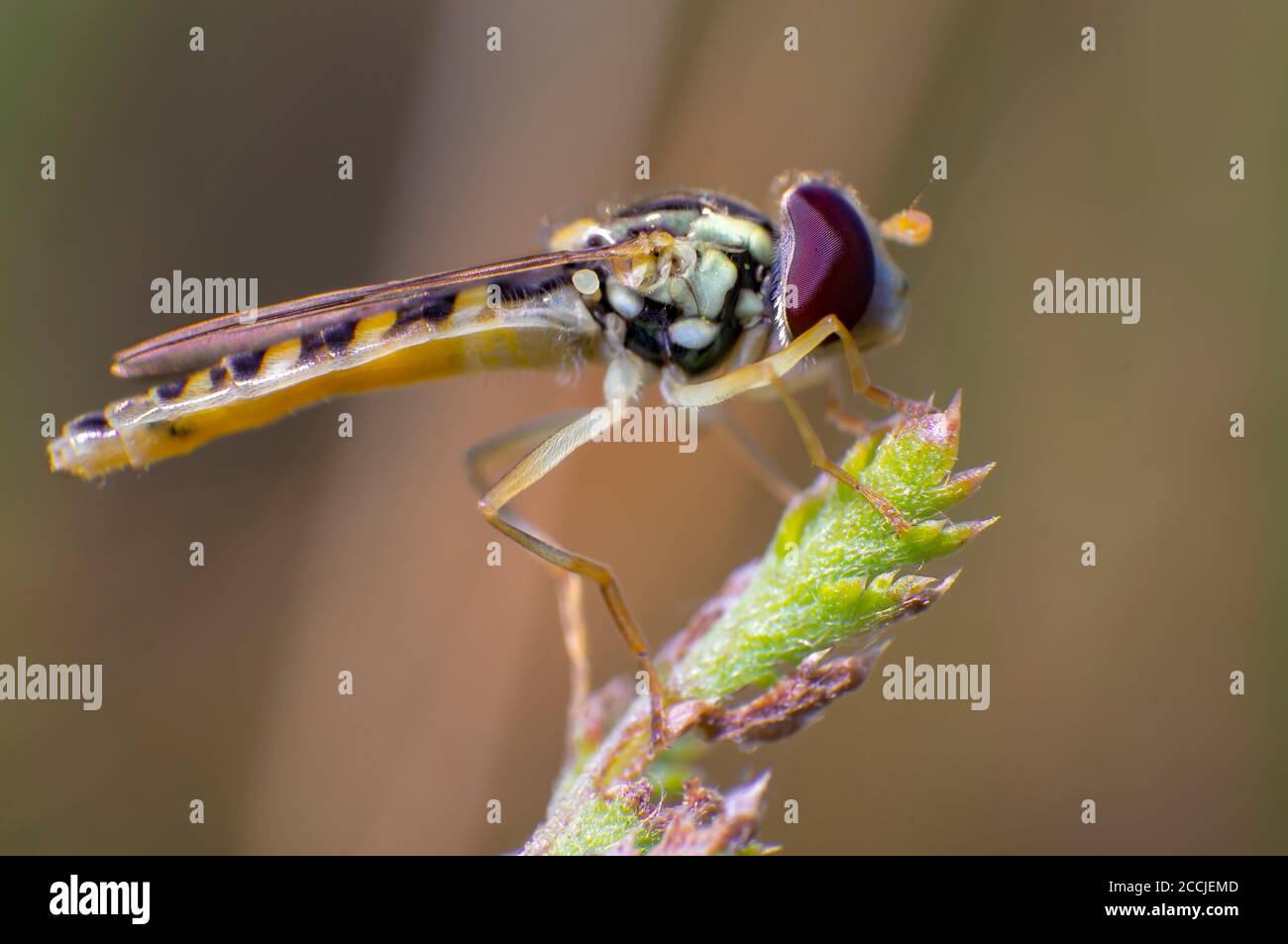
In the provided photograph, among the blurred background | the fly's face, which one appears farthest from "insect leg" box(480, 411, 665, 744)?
the blurred background

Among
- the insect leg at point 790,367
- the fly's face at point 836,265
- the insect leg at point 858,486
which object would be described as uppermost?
the fly's face at point 836,265

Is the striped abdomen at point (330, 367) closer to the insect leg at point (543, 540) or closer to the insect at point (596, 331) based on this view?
the insect at point (596, 331)

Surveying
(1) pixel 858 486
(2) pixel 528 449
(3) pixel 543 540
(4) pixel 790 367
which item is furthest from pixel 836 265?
(2) pixel 528 449

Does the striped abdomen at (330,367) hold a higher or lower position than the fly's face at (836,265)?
lower

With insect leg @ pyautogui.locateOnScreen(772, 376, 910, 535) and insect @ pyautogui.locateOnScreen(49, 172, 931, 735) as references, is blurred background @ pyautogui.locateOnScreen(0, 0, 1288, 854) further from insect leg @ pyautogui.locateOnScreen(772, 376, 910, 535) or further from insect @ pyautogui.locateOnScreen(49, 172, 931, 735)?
insect leg @ pyautogui.locateOnScreen(772, 376, 910, 535)

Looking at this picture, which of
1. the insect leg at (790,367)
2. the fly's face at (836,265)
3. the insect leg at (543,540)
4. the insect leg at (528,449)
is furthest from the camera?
the insect leg at (528,449)

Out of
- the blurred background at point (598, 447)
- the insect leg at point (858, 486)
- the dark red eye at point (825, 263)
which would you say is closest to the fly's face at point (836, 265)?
the dark red eye at point (825, 263)
